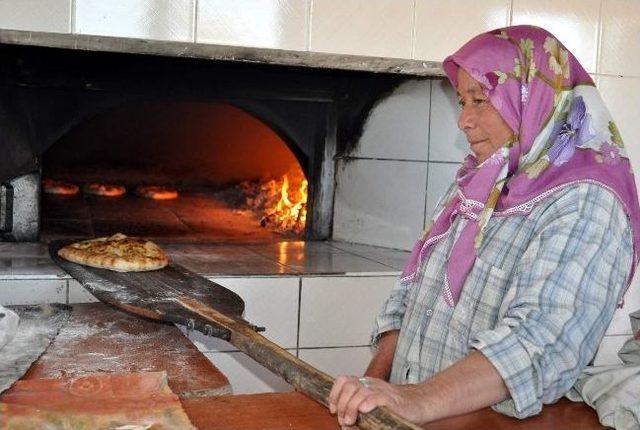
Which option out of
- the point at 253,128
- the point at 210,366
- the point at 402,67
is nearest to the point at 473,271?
the point at 210,366

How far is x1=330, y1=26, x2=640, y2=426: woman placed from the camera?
4.76 ft

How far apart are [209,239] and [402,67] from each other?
127cm

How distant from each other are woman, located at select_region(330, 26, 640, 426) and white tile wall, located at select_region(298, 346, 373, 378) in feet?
3.28

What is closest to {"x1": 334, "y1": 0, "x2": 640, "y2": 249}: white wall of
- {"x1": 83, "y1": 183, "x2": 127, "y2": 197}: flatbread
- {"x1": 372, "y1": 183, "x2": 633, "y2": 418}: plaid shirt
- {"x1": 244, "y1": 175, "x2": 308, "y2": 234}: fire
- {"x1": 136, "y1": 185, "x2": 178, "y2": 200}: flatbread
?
{"x1": 244, "y1": 175, "x2": 308, "y2": 234}: fire

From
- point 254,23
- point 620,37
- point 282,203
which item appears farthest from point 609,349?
point 254,23

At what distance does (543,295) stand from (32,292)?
180 centimetres

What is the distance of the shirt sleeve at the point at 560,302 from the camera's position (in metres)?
1.45

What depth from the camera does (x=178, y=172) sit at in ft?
14.9

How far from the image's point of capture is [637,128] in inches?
126

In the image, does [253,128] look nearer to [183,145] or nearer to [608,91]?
[183,145]

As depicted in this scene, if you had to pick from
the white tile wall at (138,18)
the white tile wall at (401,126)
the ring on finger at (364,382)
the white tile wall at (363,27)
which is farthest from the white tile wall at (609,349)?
the ring on finger at (364,382)

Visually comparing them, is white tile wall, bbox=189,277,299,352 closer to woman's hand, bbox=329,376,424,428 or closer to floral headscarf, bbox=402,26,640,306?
floral headscarf, bbox=402,26,640,306

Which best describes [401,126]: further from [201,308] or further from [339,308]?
[201,308]

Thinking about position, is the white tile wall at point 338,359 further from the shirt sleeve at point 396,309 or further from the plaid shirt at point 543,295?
the plaid shirt at point 543,295
